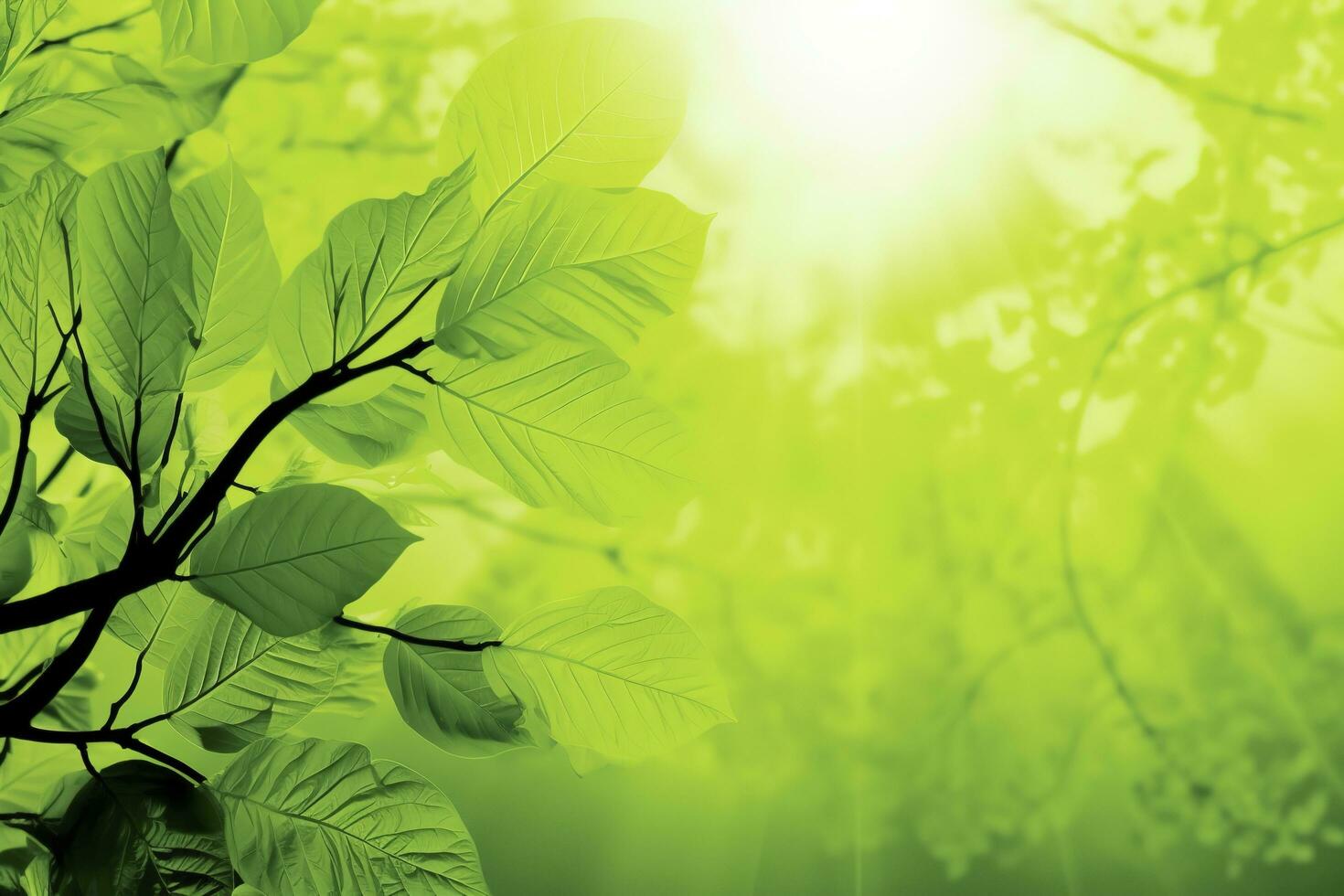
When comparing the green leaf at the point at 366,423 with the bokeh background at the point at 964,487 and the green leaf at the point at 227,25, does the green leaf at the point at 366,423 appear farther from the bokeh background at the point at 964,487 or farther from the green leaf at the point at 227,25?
the bokeh background at the point at 964,487

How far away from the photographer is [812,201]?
1.11 metres

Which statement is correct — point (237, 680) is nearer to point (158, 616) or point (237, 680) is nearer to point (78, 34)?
point (158, 616)

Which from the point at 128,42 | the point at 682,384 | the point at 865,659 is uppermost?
the point at 128,42

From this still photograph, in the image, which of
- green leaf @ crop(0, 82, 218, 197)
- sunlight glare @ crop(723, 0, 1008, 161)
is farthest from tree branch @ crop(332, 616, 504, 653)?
sunlight glare @ crop(723, 0, 1008, 161)

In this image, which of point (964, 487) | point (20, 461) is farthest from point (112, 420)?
point (964, 487)

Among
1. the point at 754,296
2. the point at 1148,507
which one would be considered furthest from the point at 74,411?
the point at 1148,507

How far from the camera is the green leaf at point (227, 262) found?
130 millimetres

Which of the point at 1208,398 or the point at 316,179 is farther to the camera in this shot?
the point at 1208,398

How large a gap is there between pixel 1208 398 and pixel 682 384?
24.4 inches

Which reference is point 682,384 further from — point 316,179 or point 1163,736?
point 1163,736

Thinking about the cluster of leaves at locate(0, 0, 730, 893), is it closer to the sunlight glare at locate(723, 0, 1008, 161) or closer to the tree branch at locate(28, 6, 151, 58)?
the tree branch at locate(28, 6, 151, 58)

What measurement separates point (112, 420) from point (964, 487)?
102 centimetres

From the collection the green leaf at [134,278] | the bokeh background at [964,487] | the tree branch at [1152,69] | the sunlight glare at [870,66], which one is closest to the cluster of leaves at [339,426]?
the green leaf at [134,278]

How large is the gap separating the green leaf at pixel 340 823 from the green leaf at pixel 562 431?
50mm
